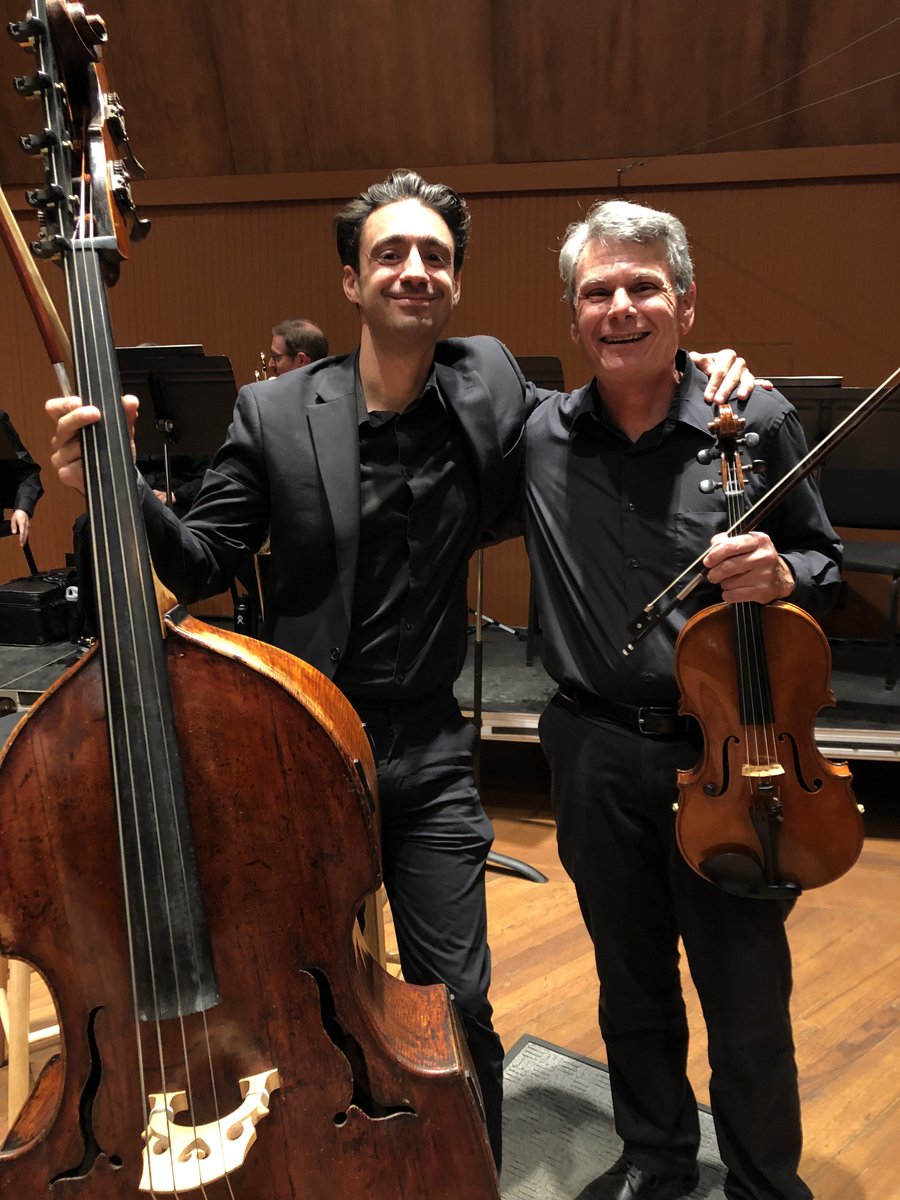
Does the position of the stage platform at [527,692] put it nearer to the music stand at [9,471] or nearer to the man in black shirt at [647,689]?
the music stand at [9,471]

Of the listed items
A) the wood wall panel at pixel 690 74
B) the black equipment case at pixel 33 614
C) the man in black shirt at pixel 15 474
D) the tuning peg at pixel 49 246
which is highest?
the wood wall panel at pixel 690 74

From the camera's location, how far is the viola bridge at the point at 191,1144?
91 cm

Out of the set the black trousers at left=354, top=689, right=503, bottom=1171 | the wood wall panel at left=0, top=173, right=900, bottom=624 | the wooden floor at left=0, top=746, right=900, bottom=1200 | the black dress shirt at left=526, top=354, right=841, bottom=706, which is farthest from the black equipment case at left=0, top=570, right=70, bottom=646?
the black dress shirt at left=526, top=354, right=841, bottom=706

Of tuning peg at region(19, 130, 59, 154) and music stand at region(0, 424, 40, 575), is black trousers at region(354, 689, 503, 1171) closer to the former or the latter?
tuning peg at region(19, 130, 59, 154)

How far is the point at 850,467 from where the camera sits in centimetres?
381

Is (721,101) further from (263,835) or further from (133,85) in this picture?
(263,835)

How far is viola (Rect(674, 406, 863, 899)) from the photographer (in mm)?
1469

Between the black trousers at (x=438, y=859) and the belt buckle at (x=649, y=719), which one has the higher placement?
the belt buckle at (x=649, y=719)

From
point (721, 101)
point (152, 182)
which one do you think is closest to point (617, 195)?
point (721, 101)

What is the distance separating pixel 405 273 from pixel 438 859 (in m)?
0.96

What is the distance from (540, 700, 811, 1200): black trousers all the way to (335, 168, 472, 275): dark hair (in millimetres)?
906

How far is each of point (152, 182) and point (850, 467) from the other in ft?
13.3

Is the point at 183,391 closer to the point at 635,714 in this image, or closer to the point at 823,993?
the point at 635,714

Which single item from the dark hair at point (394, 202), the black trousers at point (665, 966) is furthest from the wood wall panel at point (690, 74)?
the black trousers at point (665, 966)
